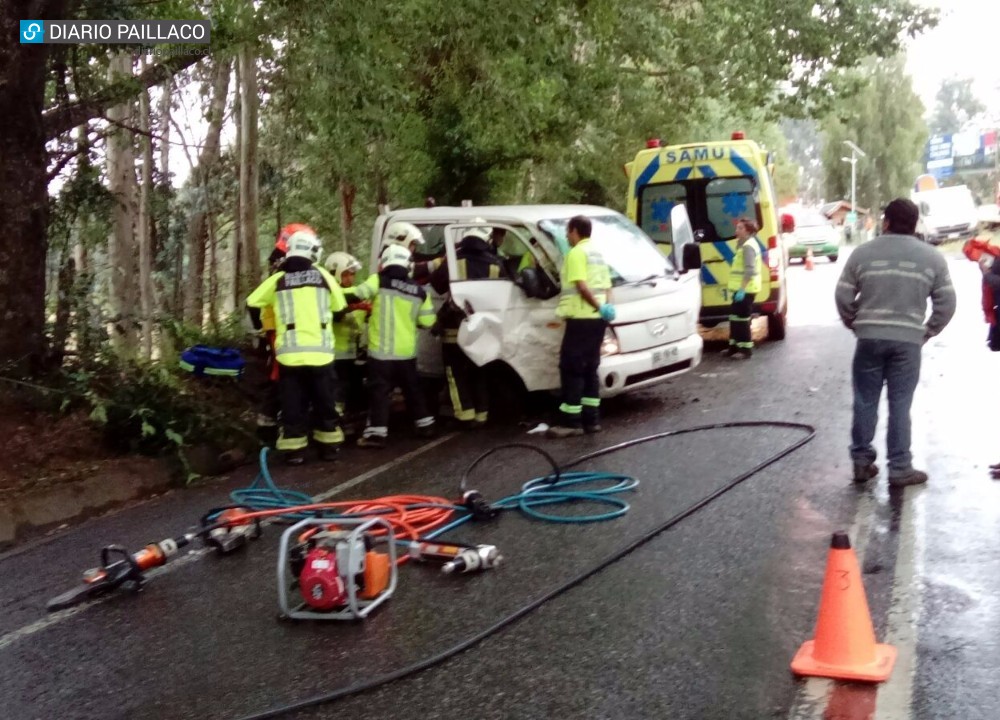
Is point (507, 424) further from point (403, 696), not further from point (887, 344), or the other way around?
point (403, 696)

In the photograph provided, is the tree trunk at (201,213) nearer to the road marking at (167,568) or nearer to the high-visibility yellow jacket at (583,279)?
the road marking at (167,568)

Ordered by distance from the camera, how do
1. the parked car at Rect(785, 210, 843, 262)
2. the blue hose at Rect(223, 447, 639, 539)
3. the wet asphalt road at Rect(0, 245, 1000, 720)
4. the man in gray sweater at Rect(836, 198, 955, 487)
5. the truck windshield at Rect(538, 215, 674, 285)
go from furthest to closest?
the parked car at Rect(785, 210, 843, 262) < the truck windshield at Rect(538, 215, 674, 285) < the man in gray sweater at Rect(836, 198, 955, 487) < the blue hose at Rect(223, 447, 639, 539) < the wet asphalt road at Rect(0, 245, 1000, 720)

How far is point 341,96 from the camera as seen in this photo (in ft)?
34.4

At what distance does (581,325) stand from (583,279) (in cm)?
39

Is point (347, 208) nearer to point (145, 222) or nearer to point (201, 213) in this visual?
point (145, 222)

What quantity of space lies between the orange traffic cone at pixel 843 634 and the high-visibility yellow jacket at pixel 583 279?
469cm

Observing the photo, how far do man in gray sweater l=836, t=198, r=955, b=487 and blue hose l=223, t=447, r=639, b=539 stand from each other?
163 centimetres

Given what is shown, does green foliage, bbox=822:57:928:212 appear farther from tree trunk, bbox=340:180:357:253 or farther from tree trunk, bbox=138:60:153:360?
tree trunk, bbox=138:60:153:360

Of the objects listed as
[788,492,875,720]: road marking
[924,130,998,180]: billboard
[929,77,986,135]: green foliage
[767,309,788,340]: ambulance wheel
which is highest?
[929,77,986,135]: green foliage

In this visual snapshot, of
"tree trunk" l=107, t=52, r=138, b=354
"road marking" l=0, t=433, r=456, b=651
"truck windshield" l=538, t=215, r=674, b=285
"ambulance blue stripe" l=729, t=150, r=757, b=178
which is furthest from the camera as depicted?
"tree trunk" l=107, t=52, r=138, b=354

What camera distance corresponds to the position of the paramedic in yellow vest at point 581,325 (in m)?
8.58

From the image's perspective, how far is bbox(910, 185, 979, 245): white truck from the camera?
38.4m

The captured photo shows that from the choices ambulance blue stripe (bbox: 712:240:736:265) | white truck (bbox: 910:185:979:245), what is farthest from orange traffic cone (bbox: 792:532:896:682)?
white truck (bbox: 910:185:979:245)

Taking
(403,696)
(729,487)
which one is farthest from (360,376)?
(403,696)
